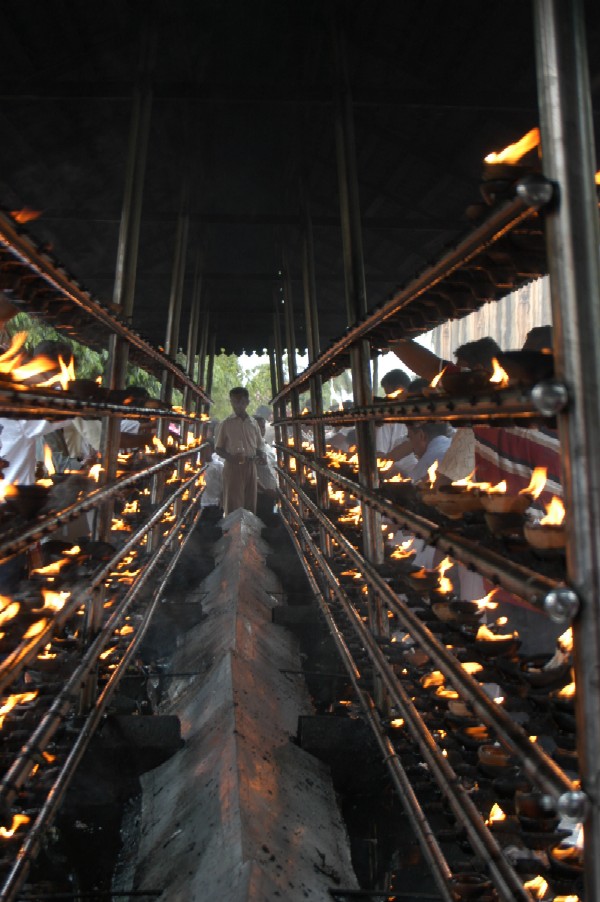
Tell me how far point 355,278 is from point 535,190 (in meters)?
3.15

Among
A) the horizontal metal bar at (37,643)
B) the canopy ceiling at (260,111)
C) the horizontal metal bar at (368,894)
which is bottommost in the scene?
the horizontal metal bar at (368,894)

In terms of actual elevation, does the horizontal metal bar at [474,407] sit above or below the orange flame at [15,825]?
above

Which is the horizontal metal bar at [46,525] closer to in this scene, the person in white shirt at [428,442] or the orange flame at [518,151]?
the orange flame at [518,151]

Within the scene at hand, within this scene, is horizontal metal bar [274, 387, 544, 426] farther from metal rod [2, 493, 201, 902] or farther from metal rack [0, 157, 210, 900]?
metal rod [2, 493, 201, 902]

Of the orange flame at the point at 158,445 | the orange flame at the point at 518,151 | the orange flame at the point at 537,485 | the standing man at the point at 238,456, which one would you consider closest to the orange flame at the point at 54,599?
the orange flame at the point at 537,485

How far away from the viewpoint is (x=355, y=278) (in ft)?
14.4

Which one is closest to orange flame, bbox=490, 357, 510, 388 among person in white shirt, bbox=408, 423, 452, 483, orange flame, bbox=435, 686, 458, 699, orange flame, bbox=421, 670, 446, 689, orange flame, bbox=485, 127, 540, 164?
orange flame, bbox=485, 127, 540, 164

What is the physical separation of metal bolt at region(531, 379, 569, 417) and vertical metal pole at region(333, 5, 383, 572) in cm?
244

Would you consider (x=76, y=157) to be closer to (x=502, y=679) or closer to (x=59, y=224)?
(x=59, y=224)

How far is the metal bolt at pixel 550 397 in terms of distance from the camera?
124 centimetres

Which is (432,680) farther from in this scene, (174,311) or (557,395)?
(174,311)

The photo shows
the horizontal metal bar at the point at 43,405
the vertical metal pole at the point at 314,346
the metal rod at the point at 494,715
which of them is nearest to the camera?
the metal rod at the point at 494,715

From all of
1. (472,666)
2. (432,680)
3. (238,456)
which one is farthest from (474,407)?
(238,456)

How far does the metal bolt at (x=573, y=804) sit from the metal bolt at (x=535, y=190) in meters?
1.04
